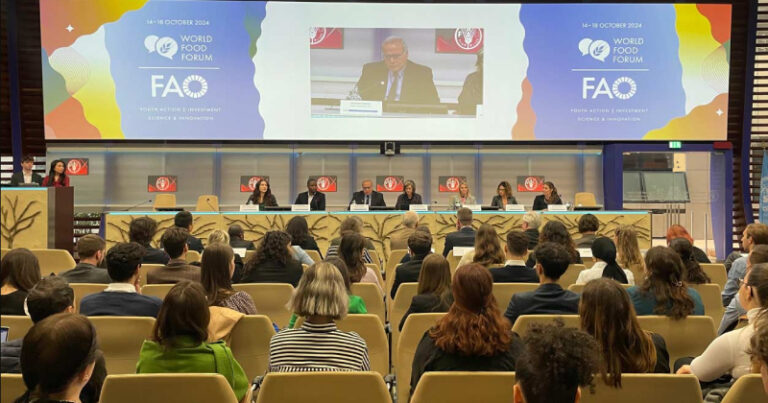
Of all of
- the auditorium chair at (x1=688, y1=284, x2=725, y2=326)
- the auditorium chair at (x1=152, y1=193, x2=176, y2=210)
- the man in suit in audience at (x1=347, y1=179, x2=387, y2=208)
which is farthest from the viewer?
the auditorium chair at (x1=152, y1=193, x2=176, y2=210)

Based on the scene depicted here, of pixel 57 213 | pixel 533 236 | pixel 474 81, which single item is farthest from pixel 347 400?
pixel 474 81

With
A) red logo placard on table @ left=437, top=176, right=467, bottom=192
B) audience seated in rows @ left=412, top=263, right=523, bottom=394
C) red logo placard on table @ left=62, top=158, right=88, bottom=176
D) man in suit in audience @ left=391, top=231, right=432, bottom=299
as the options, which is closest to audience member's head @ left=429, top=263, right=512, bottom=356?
audience seated in rows @ left=412, top=263, right=523, bottom=394

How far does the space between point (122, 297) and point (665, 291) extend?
2.90m

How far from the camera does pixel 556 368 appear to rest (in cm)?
187

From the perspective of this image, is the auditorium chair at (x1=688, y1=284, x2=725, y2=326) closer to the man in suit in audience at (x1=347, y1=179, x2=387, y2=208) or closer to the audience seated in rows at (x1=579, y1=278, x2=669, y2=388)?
the audience seated in rows at (x1=579, y1=278, x2=669, y2=388)

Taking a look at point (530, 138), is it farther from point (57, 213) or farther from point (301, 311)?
point (301, 311)

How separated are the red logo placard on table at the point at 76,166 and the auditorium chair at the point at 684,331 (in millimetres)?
11763

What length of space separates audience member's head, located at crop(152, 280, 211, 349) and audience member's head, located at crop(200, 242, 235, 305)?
3.70ft

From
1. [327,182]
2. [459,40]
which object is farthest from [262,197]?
[459,40]

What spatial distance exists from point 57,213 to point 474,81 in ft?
23.9

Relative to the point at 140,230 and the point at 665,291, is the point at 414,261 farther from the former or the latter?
the point at 140,230

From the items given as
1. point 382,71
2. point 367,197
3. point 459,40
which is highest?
point 459,40

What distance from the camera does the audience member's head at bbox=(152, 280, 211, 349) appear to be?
285 cm

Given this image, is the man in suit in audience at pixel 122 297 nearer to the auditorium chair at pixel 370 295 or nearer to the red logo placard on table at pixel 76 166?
the auditorium chair at pixel 370 295
